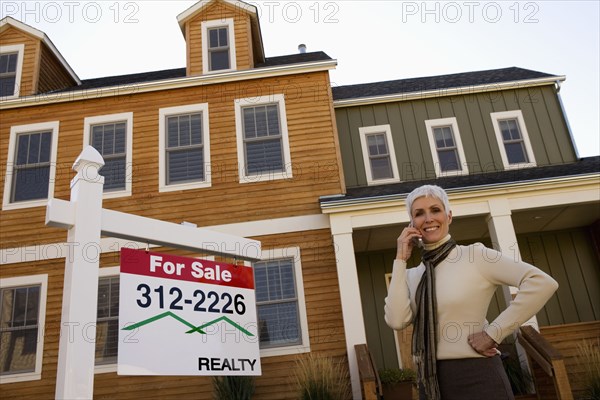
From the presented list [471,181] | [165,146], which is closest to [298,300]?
[471,181]

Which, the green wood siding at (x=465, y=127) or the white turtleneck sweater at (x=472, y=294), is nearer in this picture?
the white turtleneck sweater at (x=472, y=294)

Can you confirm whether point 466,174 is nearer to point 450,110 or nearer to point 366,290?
point 450,110

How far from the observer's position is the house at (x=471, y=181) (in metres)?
8.67

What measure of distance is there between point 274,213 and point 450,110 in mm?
4671

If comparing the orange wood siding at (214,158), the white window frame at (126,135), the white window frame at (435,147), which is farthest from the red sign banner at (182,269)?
the white window frame at (435,147)

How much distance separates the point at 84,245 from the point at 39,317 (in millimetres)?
6802

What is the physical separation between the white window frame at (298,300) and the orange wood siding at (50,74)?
6.57 m

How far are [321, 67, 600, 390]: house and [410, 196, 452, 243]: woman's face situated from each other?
602cm

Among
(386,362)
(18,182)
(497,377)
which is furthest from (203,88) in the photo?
(497,377)

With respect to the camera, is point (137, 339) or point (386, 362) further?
point (386, 362)

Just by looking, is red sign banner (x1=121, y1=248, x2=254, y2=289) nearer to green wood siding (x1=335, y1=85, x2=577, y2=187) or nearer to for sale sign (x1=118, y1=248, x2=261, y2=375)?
for sale sign (x1=118, y1=248, x2=261, y2=375)

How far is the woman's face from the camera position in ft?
7.72

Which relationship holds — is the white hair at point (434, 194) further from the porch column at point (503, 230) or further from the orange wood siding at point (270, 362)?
the orange wood siding at point (270, 362)

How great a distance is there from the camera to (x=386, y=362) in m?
9.76
